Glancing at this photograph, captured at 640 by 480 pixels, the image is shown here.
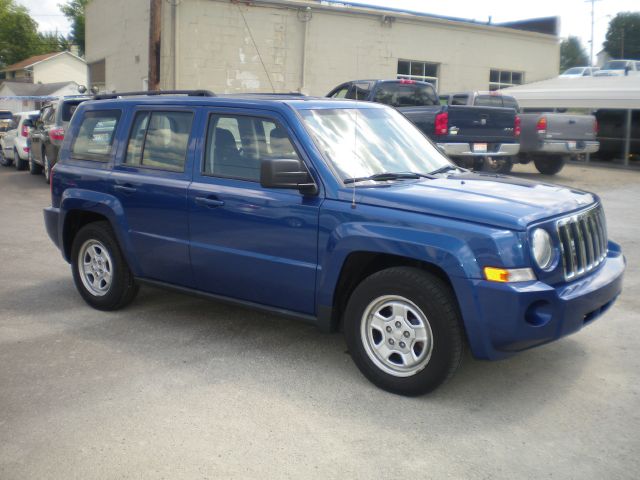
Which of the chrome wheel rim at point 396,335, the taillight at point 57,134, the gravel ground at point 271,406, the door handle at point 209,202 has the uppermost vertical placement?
the taillight at point 57,134

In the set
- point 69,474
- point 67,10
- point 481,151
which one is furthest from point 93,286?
point 67,10

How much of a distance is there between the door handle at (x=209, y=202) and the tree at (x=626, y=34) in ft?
272

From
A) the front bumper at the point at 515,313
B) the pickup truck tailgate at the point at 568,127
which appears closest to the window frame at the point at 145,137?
the front bumper at the point at 515,313

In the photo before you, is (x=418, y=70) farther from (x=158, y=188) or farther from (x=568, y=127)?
(x=158, y=188)

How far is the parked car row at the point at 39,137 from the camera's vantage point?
619 inches

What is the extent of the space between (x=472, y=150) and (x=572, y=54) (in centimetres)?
9053

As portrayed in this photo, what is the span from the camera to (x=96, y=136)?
655 cm

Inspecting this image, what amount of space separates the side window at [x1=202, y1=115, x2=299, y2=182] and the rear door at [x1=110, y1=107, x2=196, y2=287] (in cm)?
22

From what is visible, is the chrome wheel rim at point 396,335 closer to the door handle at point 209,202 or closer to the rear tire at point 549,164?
the door handle at point 209,202

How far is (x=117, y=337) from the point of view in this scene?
5.81 m

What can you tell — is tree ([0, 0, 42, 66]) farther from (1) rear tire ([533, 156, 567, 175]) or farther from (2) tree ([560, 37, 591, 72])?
(1) rear tire ([533, 156, 567, 175])

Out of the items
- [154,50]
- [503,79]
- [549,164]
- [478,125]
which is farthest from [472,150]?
[503,79]

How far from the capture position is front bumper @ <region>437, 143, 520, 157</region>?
49.0 feet

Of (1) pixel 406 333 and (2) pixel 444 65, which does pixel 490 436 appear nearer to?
(1) pixel 406 333
